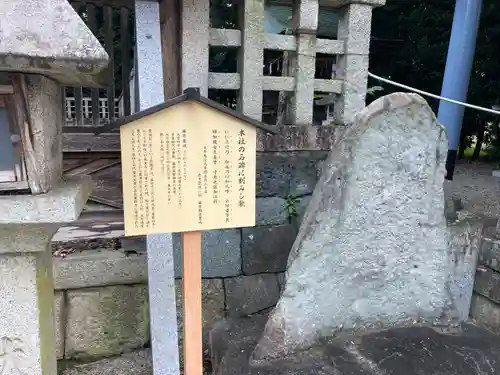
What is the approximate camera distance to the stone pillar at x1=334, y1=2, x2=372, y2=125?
340 centimetres

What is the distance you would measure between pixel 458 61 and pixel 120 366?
6.62 m

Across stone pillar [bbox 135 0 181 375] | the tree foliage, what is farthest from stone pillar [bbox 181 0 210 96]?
the tree foliage

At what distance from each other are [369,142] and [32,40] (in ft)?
6.61

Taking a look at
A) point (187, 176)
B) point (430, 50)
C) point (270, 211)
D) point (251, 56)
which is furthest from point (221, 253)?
point (430, 50)

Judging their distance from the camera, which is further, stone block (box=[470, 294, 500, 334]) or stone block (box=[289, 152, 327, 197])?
stone block (box=[289, 152, 327, 197])

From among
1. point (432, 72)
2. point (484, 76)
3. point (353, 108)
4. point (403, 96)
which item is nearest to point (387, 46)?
point (432, 72)

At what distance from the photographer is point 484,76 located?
921cm

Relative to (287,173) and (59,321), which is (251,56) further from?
(59,321)

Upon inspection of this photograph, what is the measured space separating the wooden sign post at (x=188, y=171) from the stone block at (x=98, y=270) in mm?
1552

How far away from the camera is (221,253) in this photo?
346cm

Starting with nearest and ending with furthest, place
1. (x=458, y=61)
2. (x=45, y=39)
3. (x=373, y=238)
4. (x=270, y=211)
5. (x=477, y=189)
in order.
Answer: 1. (x=45, y=39)
2. (x=373, y=238)
3. (x=270, y=211)
4. (x=477, y=189)
5. (x=458, y=61)

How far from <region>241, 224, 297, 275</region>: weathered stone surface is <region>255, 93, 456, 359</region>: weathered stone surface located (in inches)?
32.7

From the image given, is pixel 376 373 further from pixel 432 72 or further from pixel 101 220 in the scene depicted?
pixel 432 72

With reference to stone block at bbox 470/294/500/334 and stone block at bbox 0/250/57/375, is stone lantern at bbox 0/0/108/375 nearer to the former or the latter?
stone block at bbox 0/250/57/375
